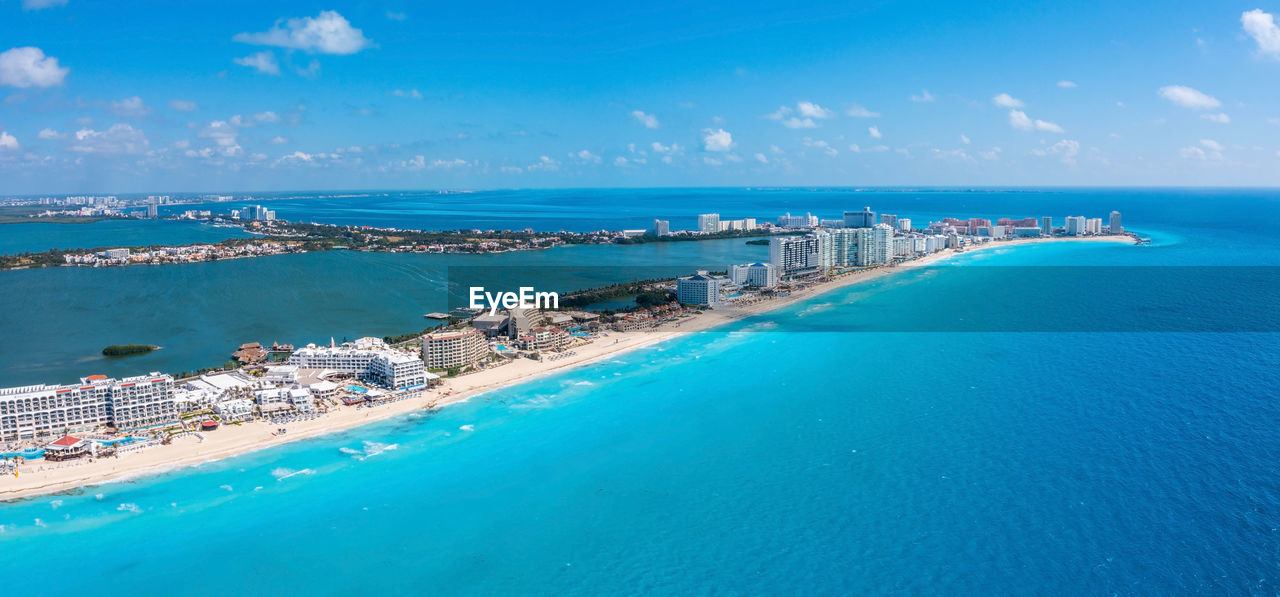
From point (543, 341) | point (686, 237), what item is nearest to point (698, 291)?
point (543, 341)

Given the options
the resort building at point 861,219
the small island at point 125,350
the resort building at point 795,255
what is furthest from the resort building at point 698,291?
the resort building at point 861,219

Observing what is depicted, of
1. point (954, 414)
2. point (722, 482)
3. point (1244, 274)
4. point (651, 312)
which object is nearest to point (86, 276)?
point (651, 312)

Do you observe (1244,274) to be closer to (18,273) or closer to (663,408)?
(663,408)

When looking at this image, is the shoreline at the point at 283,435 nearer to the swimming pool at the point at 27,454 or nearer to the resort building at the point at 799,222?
the swimming pool at the point at 27,454

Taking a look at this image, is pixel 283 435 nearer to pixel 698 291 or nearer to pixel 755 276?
pixel 698 291

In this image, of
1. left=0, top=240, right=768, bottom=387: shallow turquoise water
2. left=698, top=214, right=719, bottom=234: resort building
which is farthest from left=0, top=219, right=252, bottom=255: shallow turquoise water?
left=698, top=214, right=719, bottom=234: resort building
